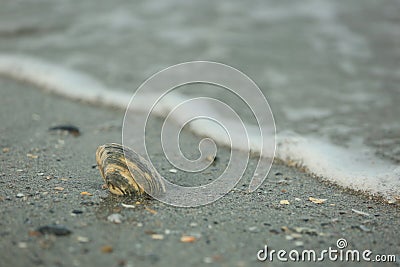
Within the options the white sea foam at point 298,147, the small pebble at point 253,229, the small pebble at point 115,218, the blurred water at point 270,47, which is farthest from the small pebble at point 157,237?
the blurred water at point 270,47

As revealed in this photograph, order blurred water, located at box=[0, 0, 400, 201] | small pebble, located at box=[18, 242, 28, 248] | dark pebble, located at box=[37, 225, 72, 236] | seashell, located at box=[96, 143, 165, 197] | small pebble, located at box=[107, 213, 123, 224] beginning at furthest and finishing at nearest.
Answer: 1. blurred water, located at box=[0, 0, 400, 201]
2. seashell, located at box=[96, 143, 165, 197]
3. small pebble, located at box=[107, 213, 123, 224]
4. dark pebble, located at box=[37, 225, 72, 236]
5. small pebble, located at box=[18, 242, 28, 248]

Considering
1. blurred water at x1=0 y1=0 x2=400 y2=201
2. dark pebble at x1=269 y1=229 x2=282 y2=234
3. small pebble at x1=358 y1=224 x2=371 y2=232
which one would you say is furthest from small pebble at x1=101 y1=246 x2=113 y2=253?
blurred water at x1=0 y1=0 x2=400 y2=201

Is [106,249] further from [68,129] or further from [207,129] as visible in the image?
[207,129]

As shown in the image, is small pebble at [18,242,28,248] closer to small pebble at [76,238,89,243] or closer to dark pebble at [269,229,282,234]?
small pebble at [76,238,89,243]

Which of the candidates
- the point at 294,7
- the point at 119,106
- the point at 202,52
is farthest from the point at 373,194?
the point at 294,7

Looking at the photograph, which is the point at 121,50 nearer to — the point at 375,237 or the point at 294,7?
the point at 294,7

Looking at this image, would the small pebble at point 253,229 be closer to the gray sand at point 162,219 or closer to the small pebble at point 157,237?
the gray sand at point 162,219
